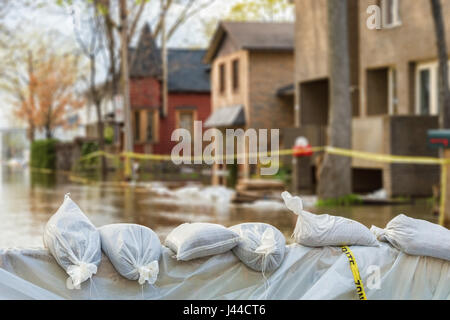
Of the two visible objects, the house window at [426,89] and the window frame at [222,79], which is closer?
the house window at [426,89]

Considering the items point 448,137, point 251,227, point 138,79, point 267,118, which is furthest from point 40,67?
point 251,227

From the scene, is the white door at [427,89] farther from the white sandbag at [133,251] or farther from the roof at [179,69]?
the roof at [179,69]

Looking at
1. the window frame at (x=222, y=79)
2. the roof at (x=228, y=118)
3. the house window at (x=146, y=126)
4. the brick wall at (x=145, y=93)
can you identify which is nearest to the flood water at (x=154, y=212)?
the roof at (x=228, y=118)

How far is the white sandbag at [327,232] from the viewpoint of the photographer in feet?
17.8

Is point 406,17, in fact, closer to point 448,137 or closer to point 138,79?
point 448,137

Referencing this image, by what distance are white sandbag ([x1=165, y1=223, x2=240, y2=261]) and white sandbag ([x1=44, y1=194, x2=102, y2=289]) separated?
0.47 meters

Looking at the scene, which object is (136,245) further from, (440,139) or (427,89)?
(427,89)

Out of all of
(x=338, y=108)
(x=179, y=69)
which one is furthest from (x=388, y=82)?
(x=179, y=69)

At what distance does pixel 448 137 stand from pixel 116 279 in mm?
9080

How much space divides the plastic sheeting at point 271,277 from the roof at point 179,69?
3971 cm

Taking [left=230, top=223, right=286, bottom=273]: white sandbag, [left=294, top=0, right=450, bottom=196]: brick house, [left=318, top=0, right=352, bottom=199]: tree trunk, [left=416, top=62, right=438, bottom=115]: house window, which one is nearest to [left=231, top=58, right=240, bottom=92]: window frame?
[left=294, top=0, right=450, bottom=196]: brick house

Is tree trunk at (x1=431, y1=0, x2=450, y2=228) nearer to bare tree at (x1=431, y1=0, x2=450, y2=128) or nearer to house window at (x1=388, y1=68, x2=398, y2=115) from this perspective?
bare tree at (x1=431, y1=0, x2=450, y2=128)

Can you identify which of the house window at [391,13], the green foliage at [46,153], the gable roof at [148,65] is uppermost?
the gable roof at [148,65]

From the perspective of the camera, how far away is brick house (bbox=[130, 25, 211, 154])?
46906 millimetres
